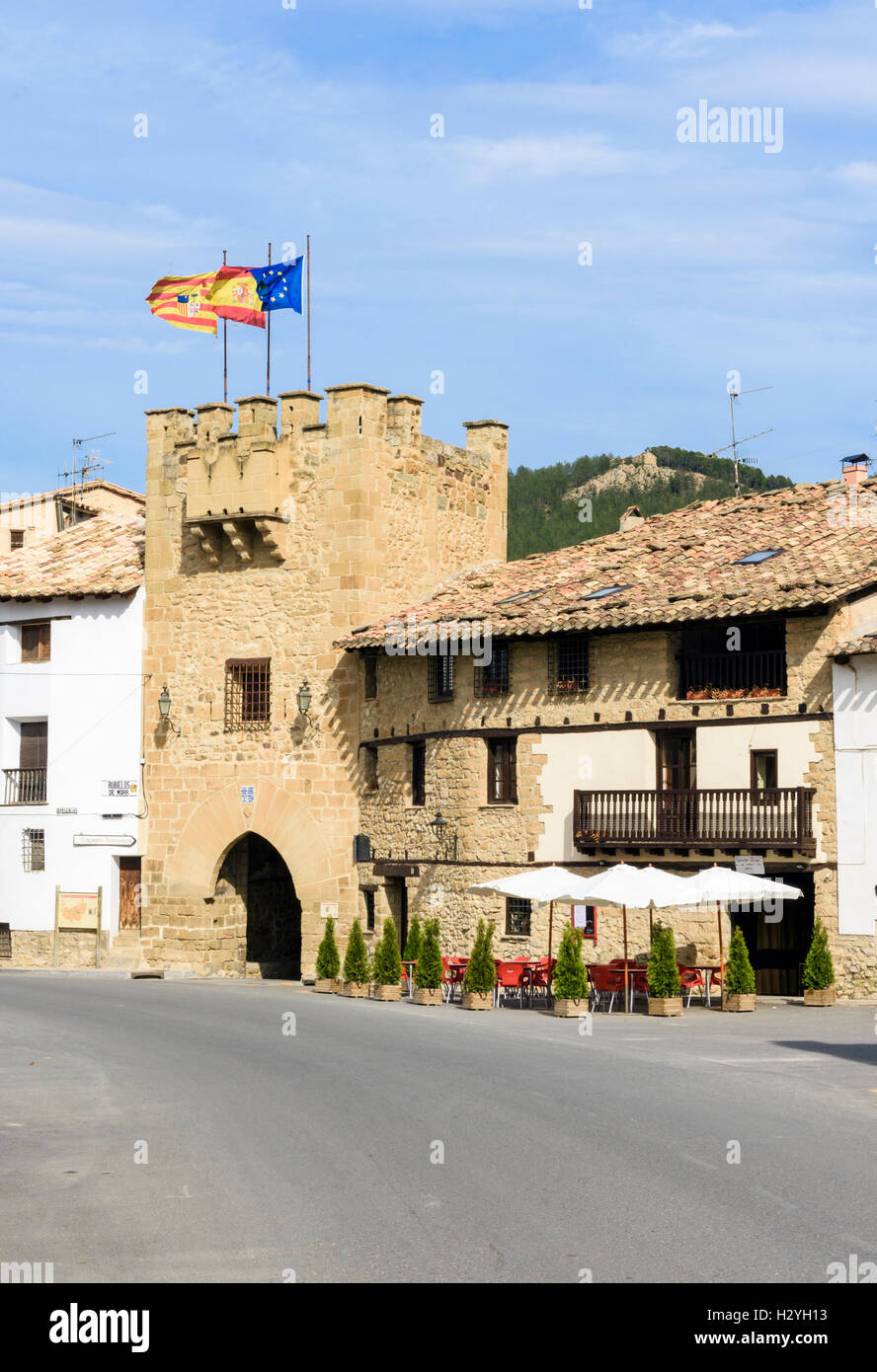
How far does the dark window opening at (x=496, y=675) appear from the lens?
35125mm

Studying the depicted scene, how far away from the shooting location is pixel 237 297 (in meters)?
40.0

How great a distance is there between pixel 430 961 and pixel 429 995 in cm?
70

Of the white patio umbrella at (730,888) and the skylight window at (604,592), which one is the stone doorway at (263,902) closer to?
the skylight window at (604,592)

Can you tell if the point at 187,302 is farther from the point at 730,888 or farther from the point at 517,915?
the point at 730,888

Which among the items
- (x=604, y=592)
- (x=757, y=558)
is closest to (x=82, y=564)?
(x=604, y=592)

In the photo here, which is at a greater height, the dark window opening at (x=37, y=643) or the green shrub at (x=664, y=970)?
the dark window opening at (x=37, y=643)

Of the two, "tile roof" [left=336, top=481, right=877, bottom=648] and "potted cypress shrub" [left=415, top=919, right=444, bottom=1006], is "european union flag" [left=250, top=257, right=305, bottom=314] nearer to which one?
"tile roof" [left=336, top=481, right=877, bottom=648]

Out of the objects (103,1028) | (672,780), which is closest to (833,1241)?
(103,1028)

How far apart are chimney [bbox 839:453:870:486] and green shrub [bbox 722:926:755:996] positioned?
39.1 ft

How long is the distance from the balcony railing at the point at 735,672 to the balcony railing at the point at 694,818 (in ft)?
6.54

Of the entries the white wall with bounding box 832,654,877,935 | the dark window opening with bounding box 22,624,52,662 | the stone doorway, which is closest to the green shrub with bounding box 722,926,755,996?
the white wall with bounding box 832,654,877,935

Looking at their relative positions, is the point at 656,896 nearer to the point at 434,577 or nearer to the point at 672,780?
the point at 672,780

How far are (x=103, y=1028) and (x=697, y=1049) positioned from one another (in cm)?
844

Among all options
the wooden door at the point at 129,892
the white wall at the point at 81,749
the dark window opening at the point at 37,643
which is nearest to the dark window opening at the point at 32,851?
the white wall at the point at 81,749
